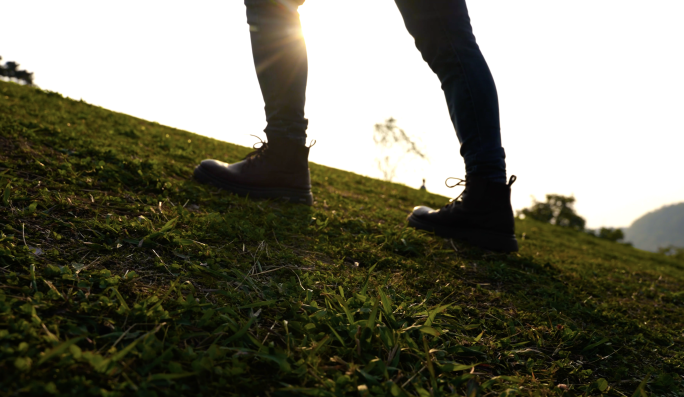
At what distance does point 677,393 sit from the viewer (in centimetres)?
116

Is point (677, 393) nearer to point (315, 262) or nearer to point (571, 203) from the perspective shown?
point (315, 262)

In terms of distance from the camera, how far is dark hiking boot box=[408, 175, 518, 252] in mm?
2395

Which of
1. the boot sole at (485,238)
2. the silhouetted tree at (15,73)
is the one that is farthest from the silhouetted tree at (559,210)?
the silhouetted tree at (15,73)

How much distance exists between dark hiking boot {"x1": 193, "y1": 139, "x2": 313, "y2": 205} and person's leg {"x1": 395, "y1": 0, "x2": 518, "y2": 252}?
41.3 inches

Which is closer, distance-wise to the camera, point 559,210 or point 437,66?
point 437,66

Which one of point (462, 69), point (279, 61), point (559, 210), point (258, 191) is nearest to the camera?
point (462, 69)

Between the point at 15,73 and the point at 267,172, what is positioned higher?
the point at 15,73

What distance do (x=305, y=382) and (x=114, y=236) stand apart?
39.8 inches

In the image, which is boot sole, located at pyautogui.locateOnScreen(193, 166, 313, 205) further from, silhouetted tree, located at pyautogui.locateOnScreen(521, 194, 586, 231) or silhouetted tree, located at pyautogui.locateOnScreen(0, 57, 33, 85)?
silhouetted tree, located at pyautogui.locateOnScreen(0, 57, 33, 85)

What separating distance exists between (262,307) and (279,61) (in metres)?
1.80

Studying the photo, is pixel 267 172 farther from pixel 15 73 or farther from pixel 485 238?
pixel 15 73

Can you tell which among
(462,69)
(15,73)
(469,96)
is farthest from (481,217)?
(15,73)

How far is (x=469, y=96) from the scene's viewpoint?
2248mm

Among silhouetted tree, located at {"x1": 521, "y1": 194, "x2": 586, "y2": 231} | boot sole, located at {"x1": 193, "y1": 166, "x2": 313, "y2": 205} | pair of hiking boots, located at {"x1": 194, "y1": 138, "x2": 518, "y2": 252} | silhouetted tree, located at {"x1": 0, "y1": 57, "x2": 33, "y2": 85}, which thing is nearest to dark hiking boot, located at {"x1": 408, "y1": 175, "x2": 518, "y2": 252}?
pair of hiking boots, located at {"x1": 194, "y1": 138, "x2": 518, "y2": 252}
